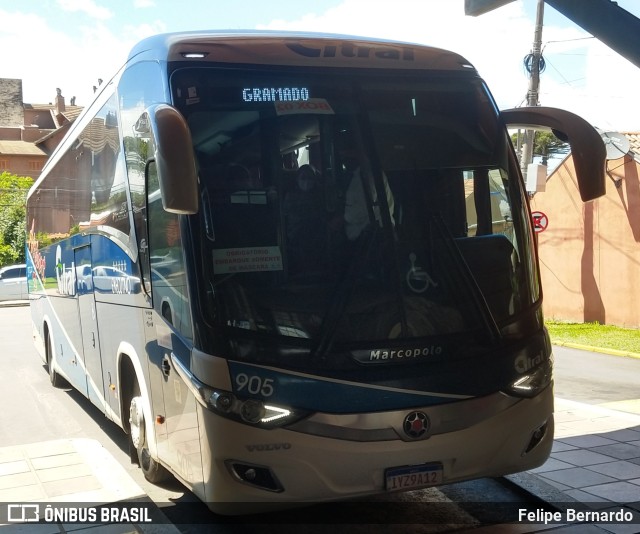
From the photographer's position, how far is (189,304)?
4.82 metres

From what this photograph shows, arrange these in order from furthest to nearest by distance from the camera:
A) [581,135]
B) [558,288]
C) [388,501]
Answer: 1. [558,288]
2. [388,501]
3. [581,135]

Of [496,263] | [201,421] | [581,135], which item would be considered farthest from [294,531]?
[581,135]

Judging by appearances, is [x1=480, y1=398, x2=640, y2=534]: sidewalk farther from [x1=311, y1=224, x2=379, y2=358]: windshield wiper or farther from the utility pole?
the utility pole

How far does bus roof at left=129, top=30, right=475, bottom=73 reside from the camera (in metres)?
5.14

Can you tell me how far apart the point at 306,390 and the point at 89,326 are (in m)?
4.44

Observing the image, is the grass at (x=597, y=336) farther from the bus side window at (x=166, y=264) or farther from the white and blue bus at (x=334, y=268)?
the bus side window at (x=166, y=264)

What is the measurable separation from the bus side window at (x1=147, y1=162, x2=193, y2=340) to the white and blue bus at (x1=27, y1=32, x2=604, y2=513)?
2 centimetres

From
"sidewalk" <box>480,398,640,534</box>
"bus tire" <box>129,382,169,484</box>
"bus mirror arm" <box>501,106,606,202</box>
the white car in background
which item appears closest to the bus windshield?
"bus mirror arm" <box>501,106,606,202</box>

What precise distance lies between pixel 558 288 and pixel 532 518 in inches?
679

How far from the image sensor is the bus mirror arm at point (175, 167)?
4.38 m

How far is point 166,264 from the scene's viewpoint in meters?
5.30

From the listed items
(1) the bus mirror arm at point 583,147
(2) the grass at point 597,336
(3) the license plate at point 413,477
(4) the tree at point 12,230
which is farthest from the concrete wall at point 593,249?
(4) the tree at point 12,230

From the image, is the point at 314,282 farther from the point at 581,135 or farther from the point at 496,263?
the point at 581,135

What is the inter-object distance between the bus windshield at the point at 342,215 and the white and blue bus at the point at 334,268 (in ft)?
0.04
